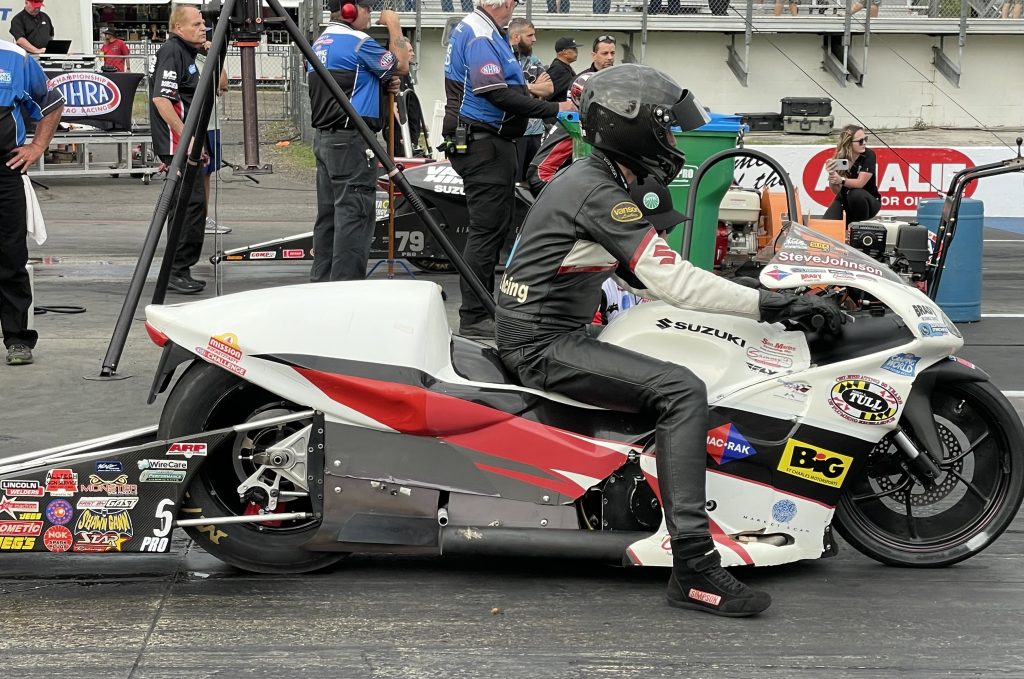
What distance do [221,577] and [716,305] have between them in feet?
6.67

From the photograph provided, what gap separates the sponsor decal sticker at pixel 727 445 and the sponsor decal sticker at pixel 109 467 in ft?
6.78

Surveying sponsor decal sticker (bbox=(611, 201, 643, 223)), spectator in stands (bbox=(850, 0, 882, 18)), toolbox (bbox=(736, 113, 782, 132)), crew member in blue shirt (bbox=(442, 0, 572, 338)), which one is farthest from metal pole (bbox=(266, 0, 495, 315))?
spectator in stands (bbox=(850, 0, 882, 18))

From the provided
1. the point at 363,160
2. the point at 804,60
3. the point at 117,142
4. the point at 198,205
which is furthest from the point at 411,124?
the point at 804,60

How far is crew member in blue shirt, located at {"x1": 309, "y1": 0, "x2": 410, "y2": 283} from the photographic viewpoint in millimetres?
8891

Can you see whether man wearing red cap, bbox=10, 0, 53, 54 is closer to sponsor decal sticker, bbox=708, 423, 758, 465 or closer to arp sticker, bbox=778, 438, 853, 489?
sponsor decal sticker, bbox=708, 423, 758, 465

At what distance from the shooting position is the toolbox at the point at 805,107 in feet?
93.0

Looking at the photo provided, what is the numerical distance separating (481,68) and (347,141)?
3.37 ft

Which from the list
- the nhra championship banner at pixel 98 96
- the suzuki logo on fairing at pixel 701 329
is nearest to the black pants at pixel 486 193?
the suzuki logo on fairing at pixel 701 329

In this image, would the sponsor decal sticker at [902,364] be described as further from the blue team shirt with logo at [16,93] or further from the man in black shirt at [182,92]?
the man in black shirt at [182,92]

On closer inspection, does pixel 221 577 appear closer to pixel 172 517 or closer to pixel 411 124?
pixel 172 517

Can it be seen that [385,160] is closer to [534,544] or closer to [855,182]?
[534,544]

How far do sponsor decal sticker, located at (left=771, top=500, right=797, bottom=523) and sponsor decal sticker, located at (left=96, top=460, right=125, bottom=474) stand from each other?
2302 mm

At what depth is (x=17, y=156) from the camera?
7602mm

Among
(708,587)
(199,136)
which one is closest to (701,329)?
(708,587)
